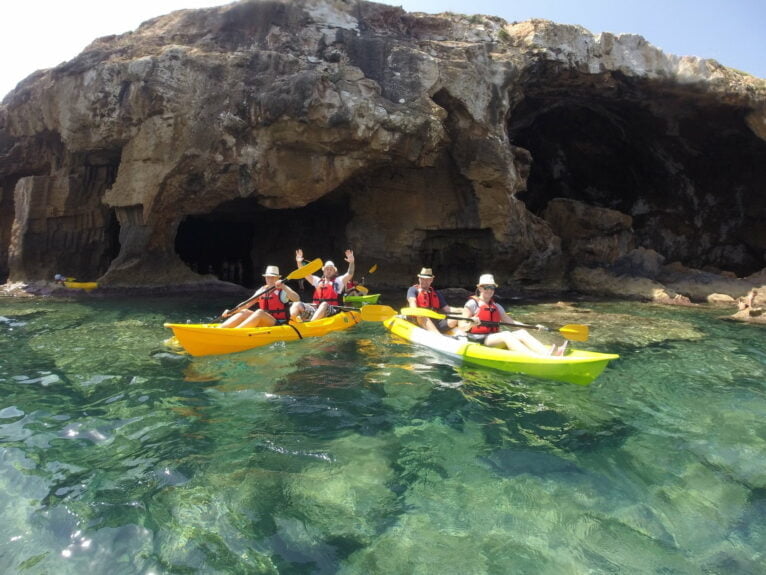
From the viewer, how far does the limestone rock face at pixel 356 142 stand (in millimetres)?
11633

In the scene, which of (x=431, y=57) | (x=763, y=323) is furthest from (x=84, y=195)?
(x=763, y=323)

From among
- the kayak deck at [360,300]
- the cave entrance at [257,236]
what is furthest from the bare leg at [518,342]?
the cave entrance at [257,236]

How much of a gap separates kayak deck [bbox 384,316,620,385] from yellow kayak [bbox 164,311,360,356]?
1.69 m

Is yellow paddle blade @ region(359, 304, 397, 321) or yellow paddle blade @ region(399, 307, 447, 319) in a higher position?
yellow paddle blade @ region(399, 307, 447, 319)

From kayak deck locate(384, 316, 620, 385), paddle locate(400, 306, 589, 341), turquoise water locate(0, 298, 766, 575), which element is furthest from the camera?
paddle locate(400, 306, 589, 341)

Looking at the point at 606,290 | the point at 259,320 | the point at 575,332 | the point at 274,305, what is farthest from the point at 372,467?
the point at 606,290

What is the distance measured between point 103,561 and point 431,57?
39.4 feet

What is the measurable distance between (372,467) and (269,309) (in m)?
4.13

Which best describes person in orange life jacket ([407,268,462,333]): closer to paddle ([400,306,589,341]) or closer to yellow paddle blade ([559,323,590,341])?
paddle ([400,306,589,341])

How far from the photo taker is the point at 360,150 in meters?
11.8

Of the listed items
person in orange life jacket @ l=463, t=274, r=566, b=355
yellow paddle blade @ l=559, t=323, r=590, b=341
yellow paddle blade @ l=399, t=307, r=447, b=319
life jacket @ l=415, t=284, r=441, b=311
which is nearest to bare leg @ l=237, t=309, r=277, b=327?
yellow paddle blade @ l=399, t=307, r=447, b=319

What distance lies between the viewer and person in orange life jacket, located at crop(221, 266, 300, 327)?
6.93m

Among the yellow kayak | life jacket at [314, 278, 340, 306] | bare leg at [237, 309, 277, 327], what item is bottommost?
the yellow kayak

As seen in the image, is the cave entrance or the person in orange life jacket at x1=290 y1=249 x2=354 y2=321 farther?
the cave entrance
